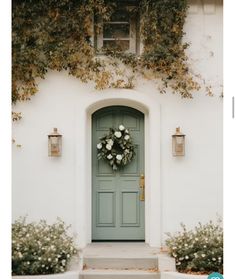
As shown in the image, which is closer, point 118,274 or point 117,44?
point 118,274

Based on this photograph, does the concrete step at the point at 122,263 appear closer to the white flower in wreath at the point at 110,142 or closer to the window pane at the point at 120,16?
the white flower in wreath at the point at 110,142

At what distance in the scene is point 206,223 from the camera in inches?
368

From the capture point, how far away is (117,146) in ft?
31.9

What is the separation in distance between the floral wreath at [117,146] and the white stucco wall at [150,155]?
0.37 m

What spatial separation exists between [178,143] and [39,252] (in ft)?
9.60

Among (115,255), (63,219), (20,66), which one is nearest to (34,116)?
(20,66)

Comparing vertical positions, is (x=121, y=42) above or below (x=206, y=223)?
above

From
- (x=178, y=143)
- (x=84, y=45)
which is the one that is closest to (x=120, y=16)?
(x=84, y=45)

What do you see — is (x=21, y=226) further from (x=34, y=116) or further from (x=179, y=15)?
(x=179, y=15)

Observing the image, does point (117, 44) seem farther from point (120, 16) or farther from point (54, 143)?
point (54, 143)

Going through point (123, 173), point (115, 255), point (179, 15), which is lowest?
point (115, 255)

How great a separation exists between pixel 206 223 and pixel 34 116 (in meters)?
3.23

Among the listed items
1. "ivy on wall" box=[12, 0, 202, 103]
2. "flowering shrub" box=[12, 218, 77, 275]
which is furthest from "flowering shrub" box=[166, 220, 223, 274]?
"ivy on wall" box=[12, 0, 202, 103]

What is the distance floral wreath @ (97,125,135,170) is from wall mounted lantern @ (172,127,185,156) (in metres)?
0.74
